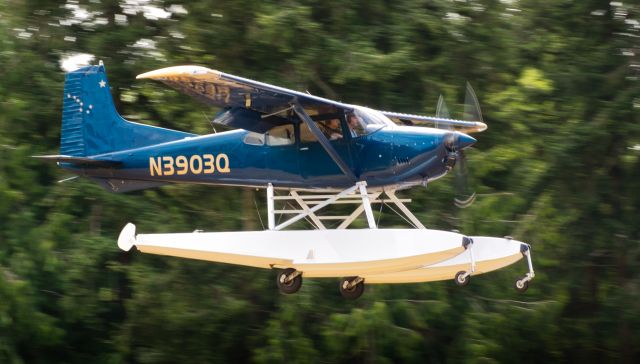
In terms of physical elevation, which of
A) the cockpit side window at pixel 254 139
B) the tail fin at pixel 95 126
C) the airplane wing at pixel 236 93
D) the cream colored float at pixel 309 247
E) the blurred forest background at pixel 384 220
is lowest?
the blurred forest background at pixel 384 220

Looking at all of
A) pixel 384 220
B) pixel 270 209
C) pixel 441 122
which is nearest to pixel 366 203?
pixel 270 209

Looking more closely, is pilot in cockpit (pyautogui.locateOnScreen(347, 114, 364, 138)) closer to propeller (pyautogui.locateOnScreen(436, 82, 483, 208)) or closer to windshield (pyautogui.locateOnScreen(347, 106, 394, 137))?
windshield (pyautogui.locateOnScreen(347, 106, 394, 137))

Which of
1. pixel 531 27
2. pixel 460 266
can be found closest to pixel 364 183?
pixel 460 266

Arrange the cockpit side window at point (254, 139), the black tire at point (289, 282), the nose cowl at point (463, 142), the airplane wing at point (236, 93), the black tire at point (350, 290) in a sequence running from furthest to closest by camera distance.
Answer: the black tire at point (350, 290), the cockpit side window at point (254, 139), the black tire at point (289, 282), the nose cowl at point (463, 142), the airplane wing at point (236, 93)

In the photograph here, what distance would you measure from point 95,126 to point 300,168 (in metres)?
2.58

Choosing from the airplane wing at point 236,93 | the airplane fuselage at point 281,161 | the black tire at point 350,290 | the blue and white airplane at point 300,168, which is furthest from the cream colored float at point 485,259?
the airplane wing at point 236,93

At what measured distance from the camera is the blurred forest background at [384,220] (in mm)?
16875

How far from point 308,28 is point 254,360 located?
4.66m

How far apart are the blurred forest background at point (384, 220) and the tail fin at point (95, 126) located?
9.54ft

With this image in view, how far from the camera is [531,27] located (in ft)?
61.8

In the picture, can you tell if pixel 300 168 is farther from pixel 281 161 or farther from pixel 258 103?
pixel 258 103

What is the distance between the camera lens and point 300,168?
42.8ft

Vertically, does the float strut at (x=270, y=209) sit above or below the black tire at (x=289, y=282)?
above

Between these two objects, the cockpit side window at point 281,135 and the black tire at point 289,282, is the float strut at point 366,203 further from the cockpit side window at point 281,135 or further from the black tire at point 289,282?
the black tire at point 289,282
